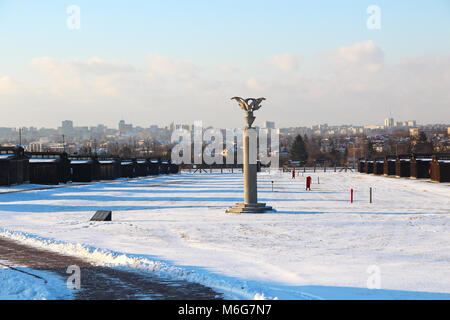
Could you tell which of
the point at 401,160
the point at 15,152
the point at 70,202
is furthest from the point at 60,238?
the point at 401,160

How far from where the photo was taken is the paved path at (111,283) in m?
11.5

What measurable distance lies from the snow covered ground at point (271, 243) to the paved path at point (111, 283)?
61 centimetres

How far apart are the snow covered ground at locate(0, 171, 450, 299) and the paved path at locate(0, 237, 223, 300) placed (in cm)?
61

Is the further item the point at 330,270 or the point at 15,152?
the point at 15,152

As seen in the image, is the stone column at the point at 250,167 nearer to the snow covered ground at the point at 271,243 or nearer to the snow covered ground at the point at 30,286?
the snow covered ground at the point at 271,243

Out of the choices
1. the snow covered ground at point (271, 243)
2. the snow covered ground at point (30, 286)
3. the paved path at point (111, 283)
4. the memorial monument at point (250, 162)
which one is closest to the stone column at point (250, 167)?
the memorial monument at point (250, 162)

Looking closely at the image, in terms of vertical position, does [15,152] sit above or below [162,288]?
above

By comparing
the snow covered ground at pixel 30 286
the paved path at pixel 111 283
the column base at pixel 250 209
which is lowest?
the column base at pixel 250 209

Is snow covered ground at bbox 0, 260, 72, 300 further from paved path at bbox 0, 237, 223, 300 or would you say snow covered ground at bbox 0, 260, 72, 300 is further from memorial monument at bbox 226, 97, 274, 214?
memorial monument at bbox 226, 97, 274, 214

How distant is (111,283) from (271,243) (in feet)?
27.8

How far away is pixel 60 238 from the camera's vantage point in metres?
20.6

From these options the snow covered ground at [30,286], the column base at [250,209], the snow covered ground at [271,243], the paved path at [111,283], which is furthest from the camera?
the column base at [250,209]

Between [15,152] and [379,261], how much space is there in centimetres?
4572

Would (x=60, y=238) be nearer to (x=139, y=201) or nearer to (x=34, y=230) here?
(x=34, y=230)
